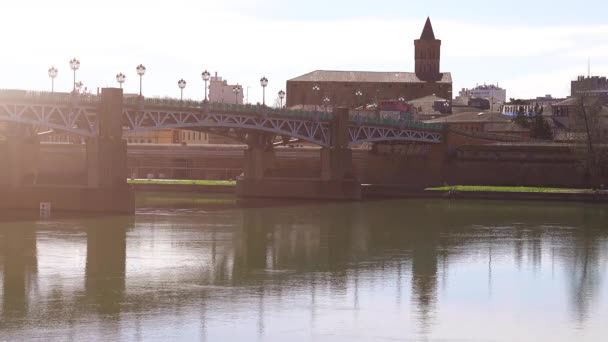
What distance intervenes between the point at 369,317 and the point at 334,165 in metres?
63.1

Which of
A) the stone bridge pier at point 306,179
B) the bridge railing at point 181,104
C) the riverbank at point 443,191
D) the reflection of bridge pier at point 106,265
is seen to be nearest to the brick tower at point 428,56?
the bridge railing at point 181,104

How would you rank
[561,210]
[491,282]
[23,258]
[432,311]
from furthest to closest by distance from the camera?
[561,210], [23,258], [491,282], [432,311]

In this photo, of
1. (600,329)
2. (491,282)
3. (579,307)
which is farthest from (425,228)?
(600,329)

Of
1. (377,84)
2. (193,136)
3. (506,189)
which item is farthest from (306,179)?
(377,84)

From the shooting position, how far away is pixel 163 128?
278 feet

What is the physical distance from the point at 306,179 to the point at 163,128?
2301cm

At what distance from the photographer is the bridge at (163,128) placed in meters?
78.6

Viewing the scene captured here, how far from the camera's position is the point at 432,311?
43656mm

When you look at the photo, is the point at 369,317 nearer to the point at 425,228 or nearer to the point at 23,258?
the point at 23,258

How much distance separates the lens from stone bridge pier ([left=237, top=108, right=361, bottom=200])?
104 m

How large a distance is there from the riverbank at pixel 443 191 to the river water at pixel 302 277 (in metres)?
17.6

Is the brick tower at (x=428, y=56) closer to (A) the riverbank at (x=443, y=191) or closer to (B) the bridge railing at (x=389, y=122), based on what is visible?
(B) the bridge railing at (x=389, y=122)

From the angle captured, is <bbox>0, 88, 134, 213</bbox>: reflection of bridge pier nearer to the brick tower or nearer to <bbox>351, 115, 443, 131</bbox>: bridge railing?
<bbox>351, 115, 443, 131</bbox>: bridge railing

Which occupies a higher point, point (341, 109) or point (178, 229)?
point (341, 109)
